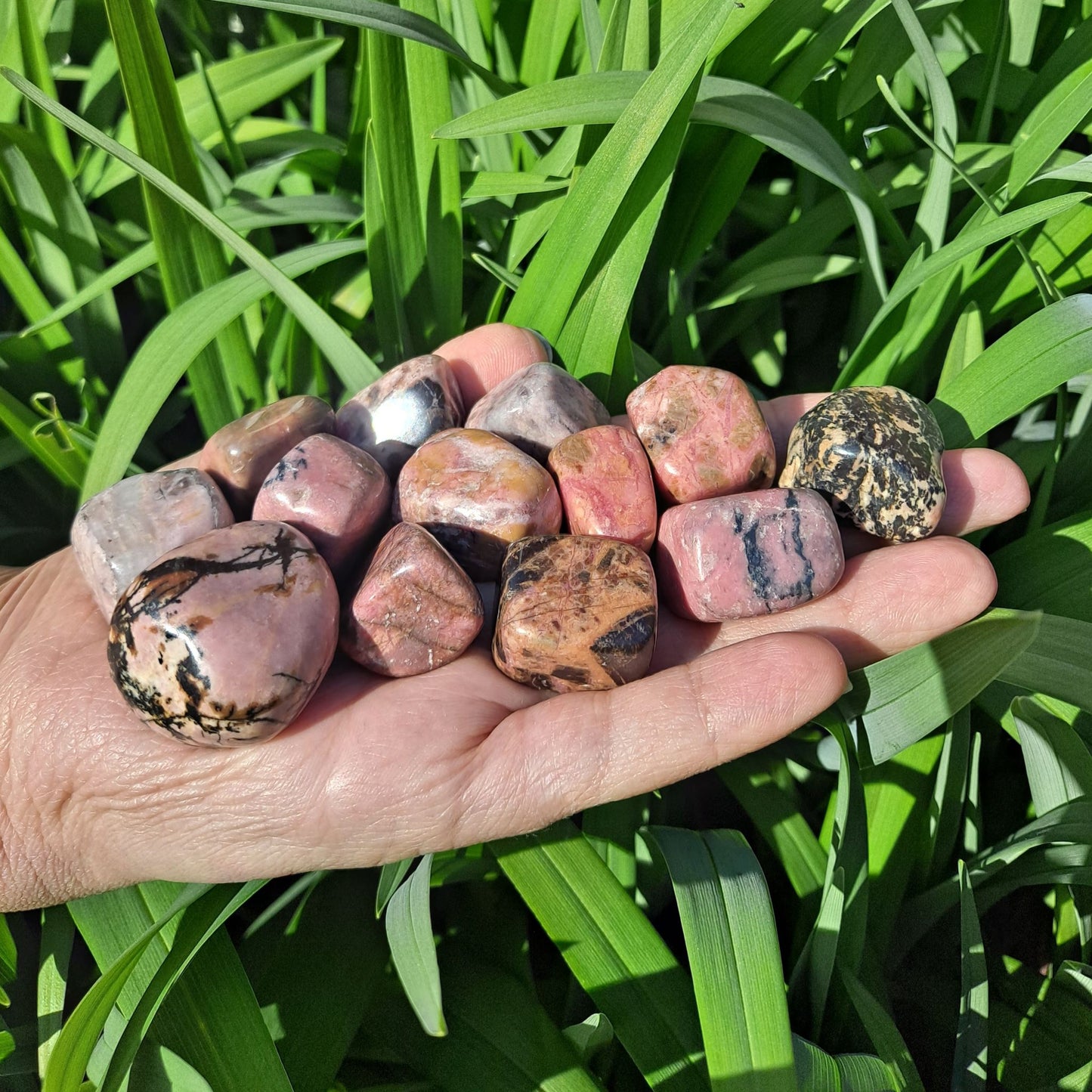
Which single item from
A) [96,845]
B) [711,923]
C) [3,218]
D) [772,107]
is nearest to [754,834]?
[711,923]

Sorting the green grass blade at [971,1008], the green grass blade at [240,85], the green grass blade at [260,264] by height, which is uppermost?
the green grass blade at [240,85]

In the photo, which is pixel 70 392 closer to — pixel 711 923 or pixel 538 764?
pixel 538 764

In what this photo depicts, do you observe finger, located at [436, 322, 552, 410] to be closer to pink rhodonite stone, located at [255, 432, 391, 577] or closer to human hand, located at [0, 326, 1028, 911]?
pink rhodonite stone, located at [255, 432, 391, 577]

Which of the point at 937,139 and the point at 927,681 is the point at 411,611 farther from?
the point at 937,139

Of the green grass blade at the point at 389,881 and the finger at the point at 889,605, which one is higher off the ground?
the finger at the point at 889,605

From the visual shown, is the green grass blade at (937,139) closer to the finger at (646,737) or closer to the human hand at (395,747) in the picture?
the human hand at (395,747)

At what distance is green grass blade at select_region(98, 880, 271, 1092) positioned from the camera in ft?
2.32

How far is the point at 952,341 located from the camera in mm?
1055

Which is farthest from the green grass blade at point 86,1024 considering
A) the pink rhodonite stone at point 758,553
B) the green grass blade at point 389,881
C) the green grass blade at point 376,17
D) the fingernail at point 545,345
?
the green grass blade at point 376,17

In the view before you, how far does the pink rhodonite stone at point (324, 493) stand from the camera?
90 cm

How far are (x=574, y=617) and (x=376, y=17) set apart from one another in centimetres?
64

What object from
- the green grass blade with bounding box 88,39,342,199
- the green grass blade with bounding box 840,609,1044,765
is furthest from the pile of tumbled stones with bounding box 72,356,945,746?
the green grass blade with bounding box 88,39,342,199

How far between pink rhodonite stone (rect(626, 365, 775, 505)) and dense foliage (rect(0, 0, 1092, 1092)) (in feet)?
0.32

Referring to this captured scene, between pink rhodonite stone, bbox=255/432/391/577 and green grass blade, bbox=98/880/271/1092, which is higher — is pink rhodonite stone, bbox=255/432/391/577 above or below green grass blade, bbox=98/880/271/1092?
above
